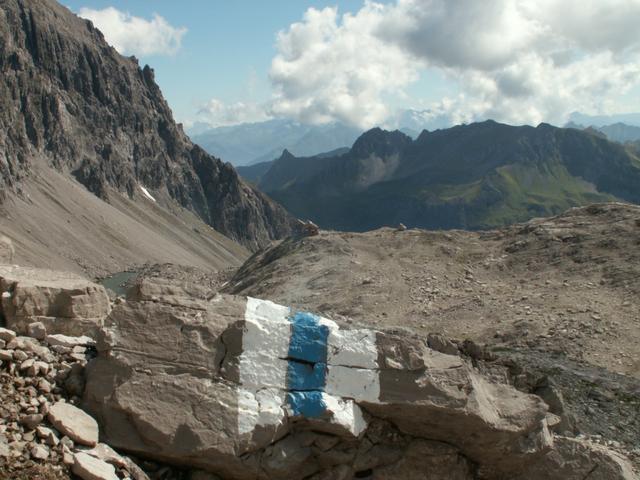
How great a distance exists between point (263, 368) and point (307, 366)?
873 millimetres

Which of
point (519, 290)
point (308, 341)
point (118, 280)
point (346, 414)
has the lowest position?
point (118, 280)

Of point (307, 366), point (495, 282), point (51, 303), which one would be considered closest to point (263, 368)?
point (307, 366)

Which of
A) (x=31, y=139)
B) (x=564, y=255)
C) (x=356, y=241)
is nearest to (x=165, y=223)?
(x=31, y=139)

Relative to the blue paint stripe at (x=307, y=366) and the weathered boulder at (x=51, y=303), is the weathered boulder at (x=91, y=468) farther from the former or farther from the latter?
the blue paint stripe at (x=307, y=366)

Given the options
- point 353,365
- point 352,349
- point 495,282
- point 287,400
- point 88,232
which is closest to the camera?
point 287,400

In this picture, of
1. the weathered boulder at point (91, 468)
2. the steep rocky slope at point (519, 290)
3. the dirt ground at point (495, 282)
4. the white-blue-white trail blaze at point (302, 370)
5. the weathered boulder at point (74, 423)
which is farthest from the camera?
the dirt ground at point (495, 282)

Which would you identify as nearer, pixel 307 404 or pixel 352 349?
pixel 307 404

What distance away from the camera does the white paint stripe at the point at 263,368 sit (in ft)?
37.8

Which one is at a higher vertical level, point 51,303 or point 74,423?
point 51,303

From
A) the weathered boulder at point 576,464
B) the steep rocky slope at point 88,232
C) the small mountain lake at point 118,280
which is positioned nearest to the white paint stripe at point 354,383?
the weathered boulder at point 576,464

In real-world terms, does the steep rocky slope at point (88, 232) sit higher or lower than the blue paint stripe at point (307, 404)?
lower

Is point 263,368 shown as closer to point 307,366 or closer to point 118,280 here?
point 307,366

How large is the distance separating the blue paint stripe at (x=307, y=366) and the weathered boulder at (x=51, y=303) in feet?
13.3

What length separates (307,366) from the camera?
12336mm
